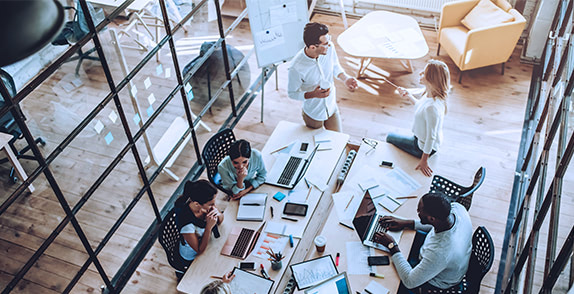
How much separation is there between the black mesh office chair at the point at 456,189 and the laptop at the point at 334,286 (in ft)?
3.99

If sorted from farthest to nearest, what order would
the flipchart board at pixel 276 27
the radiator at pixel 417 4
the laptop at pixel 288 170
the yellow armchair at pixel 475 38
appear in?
the radiator at pixel 417 4 → the yellow armchair at pixel 475 38 → the flipchart board at pixel 276 27 → the laptop at pixel 288 170

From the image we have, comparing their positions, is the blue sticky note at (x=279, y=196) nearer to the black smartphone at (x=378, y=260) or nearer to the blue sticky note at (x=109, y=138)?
the black smartphone at (x=378, y=260)

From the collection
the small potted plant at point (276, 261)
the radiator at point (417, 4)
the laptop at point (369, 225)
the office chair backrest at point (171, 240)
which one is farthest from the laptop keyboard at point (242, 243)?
the radiator at point (417, 4)

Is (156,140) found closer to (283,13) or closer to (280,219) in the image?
(280,219)

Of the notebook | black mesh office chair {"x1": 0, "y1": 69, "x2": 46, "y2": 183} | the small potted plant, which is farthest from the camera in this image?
the small potted plant

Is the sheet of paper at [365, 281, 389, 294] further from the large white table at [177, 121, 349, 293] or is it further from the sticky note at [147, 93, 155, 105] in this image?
the sticky note at [147, 93, 155, 105]

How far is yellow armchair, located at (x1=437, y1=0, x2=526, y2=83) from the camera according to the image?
233 inches

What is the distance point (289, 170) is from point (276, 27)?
1.84 meters

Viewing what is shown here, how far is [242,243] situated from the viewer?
11.9 ft

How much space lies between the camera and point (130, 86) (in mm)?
4078

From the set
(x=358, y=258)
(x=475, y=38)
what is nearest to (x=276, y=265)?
(x=358, y=258)

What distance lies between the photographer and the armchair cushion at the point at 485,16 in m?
6.18

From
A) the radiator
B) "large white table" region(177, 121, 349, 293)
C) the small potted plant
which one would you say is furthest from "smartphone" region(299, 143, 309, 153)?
the radiator

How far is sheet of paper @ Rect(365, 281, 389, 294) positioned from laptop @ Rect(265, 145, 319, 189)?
3.53ft
